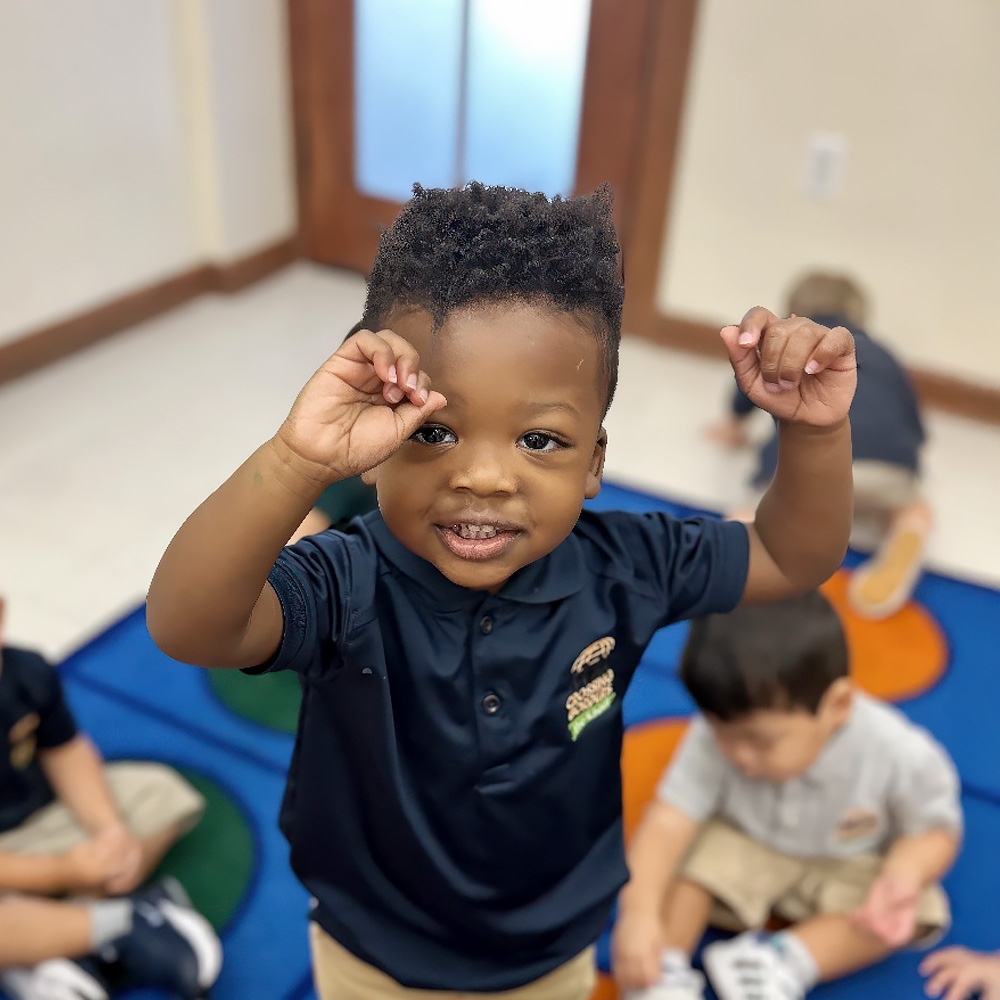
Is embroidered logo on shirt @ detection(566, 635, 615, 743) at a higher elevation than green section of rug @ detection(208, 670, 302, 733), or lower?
higher

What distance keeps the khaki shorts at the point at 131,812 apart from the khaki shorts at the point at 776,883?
1.82ft

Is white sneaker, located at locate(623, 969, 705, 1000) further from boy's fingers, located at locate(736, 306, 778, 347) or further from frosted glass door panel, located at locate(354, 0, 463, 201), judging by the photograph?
frosted glass door panel, located at locate(354, 0, 463, 201)

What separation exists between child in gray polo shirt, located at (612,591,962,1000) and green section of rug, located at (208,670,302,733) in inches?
19.6

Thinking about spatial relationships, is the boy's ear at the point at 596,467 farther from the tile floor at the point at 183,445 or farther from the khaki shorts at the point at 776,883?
the tile floor at the point at 183,445

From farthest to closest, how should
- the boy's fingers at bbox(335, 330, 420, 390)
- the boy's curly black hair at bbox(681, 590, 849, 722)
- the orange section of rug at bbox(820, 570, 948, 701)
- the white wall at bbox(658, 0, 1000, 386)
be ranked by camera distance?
the white wall at bbox(658, 0, 1000, 386)
the orange section of rug at bbox(820, 570, 948, 701)
the boy's curly black hair at bbox(681, 590, 849, 722)
the boy's fingers at bbox(335, 330, 420, 390)

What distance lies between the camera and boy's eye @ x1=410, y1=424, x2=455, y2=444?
0.54m

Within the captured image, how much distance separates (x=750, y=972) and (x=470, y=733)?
599 mm

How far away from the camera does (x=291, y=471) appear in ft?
1.63

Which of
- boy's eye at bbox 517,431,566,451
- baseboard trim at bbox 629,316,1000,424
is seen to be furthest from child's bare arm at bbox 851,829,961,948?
baseboard trim at bbox 629,316,1000,424

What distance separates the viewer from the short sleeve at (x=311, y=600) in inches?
22.5

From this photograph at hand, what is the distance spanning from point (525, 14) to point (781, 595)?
195 centimetres

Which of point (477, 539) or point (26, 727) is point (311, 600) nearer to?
point (477, 539)

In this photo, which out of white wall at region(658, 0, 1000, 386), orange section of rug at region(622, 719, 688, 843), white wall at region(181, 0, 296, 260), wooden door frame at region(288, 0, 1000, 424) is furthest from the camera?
white wall at region(181, 0, 296, 260)

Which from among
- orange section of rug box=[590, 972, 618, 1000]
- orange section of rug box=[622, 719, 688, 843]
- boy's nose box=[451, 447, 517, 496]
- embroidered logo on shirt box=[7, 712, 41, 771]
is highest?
boy's nose box=[451, 447, 517, 496]
